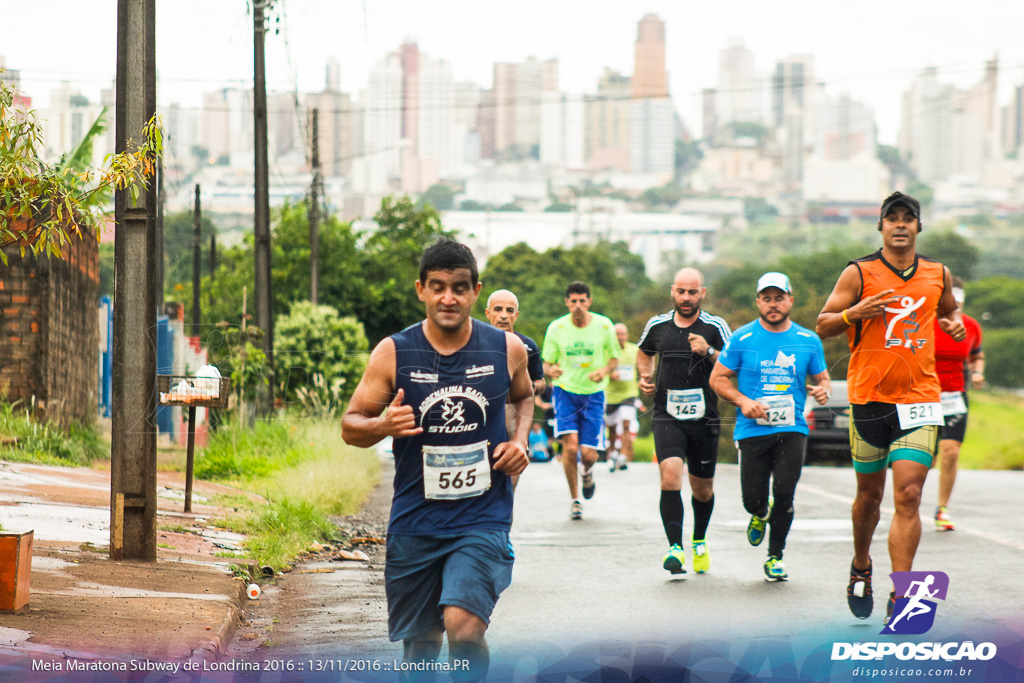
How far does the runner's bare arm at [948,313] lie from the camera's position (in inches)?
274

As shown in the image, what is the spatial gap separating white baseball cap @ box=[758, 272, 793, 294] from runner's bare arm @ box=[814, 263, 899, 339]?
1.11m

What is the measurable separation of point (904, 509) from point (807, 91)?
179 m

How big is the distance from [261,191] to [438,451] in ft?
50.5

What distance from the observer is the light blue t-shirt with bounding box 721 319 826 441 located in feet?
27.1

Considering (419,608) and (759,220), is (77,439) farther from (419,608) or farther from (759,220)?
(759,220)

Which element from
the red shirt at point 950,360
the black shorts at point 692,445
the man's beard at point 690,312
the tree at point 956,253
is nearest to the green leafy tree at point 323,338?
the red shirt at point 950,360

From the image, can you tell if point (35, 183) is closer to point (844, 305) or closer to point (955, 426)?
point (844, 305)

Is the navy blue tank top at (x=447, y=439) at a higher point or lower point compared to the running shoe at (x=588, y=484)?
higher

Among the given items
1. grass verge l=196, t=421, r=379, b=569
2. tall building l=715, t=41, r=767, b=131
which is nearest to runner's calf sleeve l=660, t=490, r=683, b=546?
grass verge l=196, t=421, r=379, b=569

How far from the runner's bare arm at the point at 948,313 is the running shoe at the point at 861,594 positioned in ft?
4.54

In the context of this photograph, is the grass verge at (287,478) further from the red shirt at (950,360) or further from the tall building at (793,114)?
the tall building at (793,114)

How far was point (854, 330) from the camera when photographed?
7.02 metres

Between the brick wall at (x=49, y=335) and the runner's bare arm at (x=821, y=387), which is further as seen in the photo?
the brick wall at (x=49, y=335)

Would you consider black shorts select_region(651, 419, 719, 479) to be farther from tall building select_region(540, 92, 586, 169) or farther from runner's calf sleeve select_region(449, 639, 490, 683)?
tall building select_region(540, 92, 586, 169)
